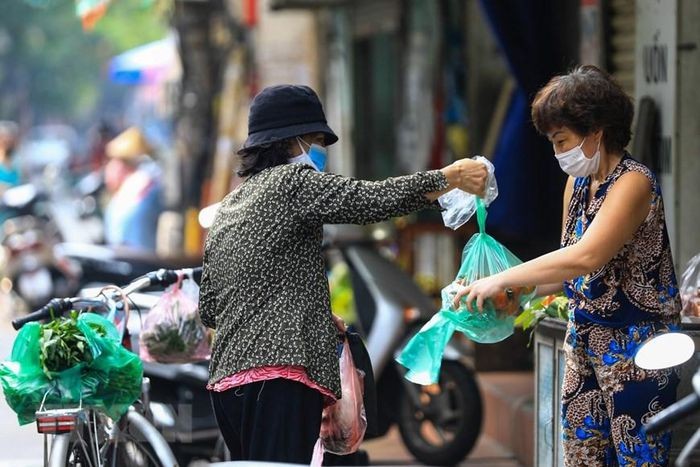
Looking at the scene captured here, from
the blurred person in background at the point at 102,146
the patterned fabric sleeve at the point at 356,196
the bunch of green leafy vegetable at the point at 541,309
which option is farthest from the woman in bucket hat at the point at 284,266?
the blurred person in background at the point at 102,146

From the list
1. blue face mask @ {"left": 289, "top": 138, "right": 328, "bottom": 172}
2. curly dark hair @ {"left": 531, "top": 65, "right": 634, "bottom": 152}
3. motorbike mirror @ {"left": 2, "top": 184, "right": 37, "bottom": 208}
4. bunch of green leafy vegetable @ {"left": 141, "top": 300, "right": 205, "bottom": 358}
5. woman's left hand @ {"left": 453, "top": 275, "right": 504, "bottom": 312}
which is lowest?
bunch of green leafy vegetable @ {"left": 141, "top": 300, "right": 205, "bottom": 358}

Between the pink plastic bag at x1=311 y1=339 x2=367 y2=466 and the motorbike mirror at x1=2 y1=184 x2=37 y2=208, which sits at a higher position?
the motorbike mirror at x1=2 y1=184 x2=37 y2=208

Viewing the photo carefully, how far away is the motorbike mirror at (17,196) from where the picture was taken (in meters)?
17.9

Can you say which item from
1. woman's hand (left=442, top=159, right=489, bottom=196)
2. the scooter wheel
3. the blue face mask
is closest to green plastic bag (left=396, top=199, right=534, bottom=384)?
woman's hand (left=442, top=159, right=489, bottom=196)

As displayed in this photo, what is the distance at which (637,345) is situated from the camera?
4125mm

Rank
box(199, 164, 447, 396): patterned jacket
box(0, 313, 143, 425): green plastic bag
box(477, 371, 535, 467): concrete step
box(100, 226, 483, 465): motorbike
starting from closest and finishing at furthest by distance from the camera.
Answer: box(199, 164, 447, 396): patterned jacket < box(0, 313, 143, 425): green plastic bag < box(100, 226, 483, 465): motorbike < box(477, 371, 535, 467): concrete step

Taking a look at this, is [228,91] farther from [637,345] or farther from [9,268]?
[637,345]

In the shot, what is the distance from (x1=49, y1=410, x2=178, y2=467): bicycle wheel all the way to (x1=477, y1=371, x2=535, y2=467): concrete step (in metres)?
3.26

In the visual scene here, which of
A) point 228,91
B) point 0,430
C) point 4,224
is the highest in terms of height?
point 228,91

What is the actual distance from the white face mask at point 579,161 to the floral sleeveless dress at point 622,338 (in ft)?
0.20

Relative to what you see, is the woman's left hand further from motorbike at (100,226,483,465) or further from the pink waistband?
motorbike at (100,226,483,465)

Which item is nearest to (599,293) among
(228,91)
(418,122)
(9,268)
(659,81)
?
(659,81)

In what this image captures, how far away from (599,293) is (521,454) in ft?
13.9

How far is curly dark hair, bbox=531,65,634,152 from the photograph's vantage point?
411cm
